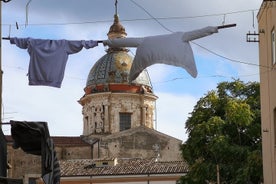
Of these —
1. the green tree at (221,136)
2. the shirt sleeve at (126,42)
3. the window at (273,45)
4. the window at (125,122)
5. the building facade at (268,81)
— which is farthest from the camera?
the window at (125,122)

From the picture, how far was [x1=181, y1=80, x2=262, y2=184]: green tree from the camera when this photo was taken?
1318 inches

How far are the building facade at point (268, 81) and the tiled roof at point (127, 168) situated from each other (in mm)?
25012

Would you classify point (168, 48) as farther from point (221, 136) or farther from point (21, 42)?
point (221, 136)

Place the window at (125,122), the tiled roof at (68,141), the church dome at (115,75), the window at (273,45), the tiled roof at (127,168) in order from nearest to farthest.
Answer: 1. the window at (273,45)
2. the tiled roof at (127,168)
3. the tiled roof at (68,141)
4. the church dome at (115,75)
5. the window at (125,122)

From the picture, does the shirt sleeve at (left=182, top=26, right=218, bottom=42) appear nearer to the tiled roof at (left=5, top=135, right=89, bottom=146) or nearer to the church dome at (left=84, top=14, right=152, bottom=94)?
the church dome at (left=84, top=14, right=152, bottom=94)

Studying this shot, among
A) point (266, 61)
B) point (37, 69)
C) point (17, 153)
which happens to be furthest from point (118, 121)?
point (37, 69)

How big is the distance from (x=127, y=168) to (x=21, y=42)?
34.8 meters

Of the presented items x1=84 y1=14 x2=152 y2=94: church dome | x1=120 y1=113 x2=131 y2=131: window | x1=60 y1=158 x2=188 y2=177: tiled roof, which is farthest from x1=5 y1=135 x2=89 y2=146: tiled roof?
x1=60 y1=158 x2=188 y2=177: tiled roof

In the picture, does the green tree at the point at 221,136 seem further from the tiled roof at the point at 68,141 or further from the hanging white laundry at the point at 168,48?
the tiled roof at the point at 68,141

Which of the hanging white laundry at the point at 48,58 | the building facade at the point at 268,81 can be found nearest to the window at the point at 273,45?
the building facade at the point at 268,81

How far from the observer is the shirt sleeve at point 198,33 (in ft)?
50.2

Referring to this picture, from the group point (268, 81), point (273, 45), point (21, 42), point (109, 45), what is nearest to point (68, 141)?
point (268, 81)

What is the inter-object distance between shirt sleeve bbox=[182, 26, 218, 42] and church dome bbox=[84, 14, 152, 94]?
4766 centimetres

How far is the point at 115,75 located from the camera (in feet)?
211
